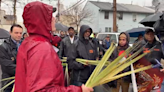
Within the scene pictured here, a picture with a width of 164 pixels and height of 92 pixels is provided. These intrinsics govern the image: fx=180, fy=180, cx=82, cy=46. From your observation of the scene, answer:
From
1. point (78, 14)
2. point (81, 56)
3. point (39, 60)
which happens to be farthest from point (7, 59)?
point (78, 14)

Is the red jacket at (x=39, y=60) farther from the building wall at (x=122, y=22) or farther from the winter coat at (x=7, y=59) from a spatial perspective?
the building wall at (x=122, y=22)

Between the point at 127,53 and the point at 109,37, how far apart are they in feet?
27.4

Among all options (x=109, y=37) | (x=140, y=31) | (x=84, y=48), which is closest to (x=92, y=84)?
(x=84, y=48)

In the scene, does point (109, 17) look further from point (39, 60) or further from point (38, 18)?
point (39, 60)

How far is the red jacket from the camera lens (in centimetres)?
129

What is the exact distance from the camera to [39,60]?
1.32 metres

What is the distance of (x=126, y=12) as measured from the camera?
118ft

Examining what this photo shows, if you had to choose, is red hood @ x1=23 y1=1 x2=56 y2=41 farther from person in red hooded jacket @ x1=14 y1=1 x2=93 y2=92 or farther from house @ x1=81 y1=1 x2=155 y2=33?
house @ x1=81 y1=1 x2=155 y2=33

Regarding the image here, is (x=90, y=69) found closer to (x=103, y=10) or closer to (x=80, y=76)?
(x=80, y=76)

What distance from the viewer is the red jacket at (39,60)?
1.29 metres

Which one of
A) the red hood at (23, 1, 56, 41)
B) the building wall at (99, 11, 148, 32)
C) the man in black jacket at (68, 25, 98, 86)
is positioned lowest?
the man in black jacket at (68, 25, 98, 86)

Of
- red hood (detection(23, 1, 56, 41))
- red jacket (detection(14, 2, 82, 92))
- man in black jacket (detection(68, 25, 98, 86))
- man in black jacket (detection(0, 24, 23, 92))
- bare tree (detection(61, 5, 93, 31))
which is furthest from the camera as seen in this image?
bare tree (detection(61, 5, 93, 31))

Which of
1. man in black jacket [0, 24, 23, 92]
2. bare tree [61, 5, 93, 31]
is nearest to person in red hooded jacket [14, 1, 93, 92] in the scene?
man in black jacket [0, 24, 23, 92]

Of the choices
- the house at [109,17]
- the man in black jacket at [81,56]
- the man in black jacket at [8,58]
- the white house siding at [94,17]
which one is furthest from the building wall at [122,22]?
the man in black jacket at [8,58]
